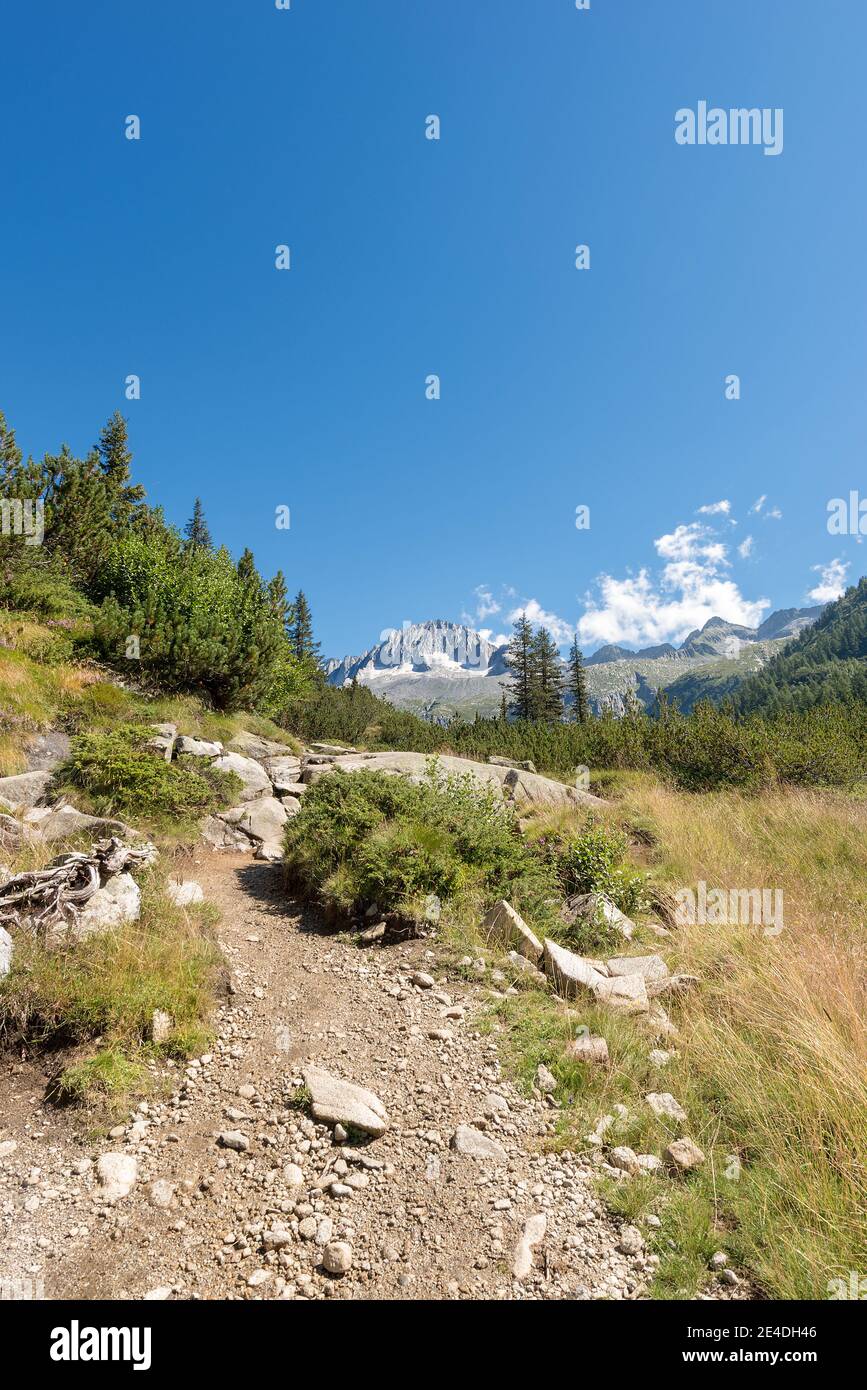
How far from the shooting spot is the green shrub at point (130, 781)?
Answer: 8.88 metres

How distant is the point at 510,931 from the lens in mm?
5949

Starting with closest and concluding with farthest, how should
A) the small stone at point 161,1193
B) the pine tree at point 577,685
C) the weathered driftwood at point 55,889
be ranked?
the small stone at point 161,1193 → the weathered driftwood at point 55,889 → the pine tree at point 577,685

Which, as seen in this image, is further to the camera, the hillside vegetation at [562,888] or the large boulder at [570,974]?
the large boulder at [570,974]

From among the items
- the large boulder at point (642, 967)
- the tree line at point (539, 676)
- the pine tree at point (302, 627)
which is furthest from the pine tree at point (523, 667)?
the large boulder at point (642, 967)

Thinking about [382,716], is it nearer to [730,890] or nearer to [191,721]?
[191,721]

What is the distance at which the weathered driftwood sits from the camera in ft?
15.5

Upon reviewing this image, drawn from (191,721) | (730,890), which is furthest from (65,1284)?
(191,721)

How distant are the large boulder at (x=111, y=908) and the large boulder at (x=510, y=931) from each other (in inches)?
148

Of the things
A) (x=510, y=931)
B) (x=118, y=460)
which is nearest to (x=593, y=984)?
(x=510, y=931)

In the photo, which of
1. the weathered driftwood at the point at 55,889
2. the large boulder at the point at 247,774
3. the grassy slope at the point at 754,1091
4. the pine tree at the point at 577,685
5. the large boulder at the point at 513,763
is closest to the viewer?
the grassy slope at the point at 754,1091

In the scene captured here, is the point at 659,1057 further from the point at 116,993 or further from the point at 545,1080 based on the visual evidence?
the point at 116,993

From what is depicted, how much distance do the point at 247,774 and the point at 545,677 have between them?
1791 inches

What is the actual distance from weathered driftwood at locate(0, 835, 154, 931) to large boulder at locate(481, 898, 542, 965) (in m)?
4.17

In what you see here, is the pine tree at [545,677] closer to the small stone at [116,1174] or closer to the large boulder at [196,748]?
the large boulder at [196,748]
